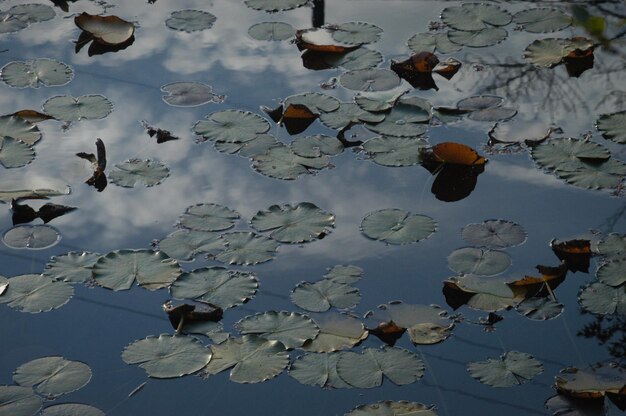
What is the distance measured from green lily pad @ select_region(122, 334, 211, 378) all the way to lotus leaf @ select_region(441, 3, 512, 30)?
212cm

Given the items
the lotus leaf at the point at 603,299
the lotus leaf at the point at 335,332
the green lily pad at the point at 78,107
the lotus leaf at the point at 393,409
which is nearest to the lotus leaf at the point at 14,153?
the green lily pad at the point at 78,107

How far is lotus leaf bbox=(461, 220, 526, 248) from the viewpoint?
293 centimetres

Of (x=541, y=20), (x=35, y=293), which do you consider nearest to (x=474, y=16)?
(x=541, y=20)

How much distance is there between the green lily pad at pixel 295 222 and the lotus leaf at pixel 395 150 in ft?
1.27

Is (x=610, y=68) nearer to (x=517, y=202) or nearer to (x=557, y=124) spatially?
(x=557, y=124)

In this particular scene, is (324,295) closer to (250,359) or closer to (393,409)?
(250,359)

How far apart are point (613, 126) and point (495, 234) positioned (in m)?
0.82

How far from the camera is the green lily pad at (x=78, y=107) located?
3588mm

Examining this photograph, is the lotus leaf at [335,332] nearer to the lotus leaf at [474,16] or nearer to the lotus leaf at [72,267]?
the lotus leaf at [72,267]

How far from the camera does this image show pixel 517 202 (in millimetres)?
3137

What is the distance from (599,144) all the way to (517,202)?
0.45 meters

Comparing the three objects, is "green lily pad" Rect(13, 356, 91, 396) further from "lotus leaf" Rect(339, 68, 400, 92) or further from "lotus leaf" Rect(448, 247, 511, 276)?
"lotus leaf" Rect(339, 68, 400, 92)

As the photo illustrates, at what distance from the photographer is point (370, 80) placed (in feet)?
12.3

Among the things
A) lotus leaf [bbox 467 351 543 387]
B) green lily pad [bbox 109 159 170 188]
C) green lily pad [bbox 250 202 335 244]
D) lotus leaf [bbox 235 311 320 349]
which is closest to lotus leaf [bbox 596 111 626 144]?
green lily pad [bbox 250 202 335 244]
